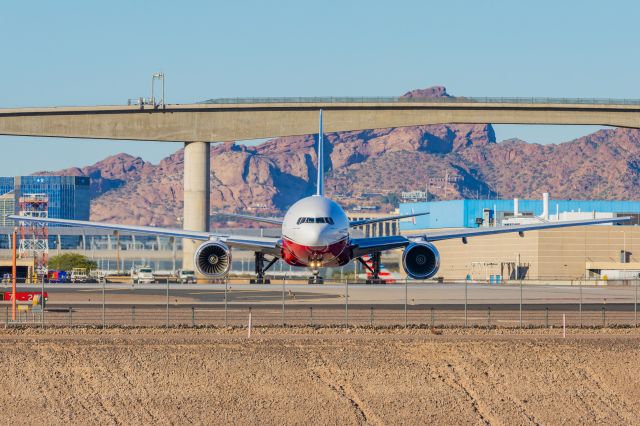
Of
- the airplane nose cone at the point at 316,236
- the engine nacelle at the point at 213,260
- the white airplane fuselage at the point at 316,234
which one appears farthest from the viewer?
the engine nacelle at the point at 213,260

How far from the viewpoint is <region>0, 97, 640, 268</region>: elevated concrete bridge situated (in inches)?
4552

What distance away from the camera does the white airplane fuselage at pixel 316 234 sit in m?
65.1

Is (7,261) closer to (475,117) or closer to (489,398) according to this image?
(475,117)

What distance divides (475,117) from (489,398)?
84451 millimetres

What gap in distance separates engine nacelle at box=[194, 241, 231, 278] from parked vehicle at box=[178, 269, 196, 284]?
113 ft

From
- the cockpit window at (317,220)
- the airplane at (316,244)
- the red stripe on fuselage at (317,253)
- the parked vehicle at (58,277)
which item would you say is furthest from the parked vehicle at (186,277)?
the cockpit window at (317,220)

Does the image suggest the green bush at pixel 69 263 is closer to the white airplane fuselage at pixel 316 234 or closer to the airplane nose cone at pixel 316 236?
the white airplane fuselage at pixel 316 234

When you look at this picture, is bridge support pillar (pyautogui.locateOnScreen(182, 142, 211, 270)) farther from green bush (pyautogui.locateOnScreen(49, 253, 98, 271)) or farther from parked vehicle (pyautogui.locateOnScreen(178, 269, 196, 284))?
green bush (pyautogui.locateOnScreen(49, 253, 98, 271))

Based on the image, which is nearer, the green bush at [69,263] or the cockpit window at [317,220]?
the cockpit window at [317,220]

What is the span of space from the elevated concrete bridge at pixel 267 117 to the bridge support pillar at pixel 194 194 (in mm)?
118

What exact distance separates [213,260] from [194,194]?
50.9 m

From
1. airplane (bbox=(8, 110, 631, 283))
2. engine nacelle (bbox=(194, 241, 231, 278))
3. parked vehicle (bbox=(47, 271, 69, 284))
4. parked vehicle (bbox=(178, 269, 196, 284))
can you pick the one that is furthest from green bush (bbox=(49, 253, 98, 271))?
engine nacelle (bbox=(194, 241, 231, 278))

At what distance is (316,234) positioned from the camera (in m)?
64.8

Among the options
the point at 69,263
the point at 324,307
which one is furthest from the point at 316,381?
the point at 69,263
